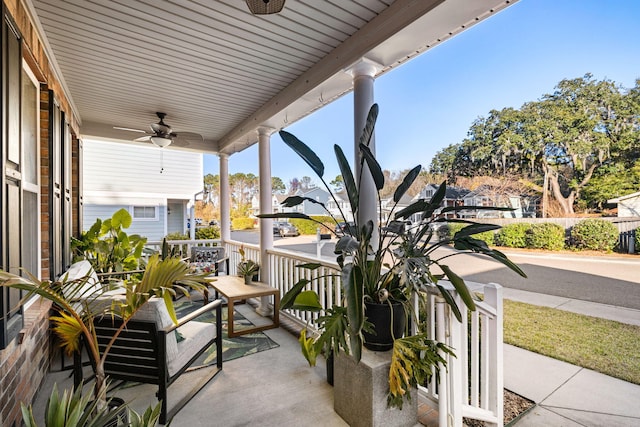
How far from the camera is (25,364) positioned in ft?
6.40

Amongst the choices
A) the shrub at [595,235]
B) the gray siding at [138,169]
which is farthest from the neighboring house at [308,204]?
the shrub at [595,235]

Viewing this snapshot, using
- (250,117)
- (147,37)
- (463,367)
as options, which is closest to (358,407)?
(463,367)

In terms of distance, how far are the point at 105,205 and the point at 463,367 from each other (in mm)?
10294

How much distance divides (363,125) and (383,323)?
1601 millimetres

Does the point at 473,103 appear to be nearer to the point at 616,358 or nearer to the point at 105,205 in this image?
the point at 616,358

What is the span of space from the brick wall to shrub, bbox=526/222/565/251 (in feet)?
34.8

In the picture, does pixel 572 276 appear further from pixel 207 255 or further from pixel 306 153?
pixel 207 255

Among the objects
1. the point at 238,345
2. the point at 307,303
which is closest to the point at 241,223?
the point at 238,345

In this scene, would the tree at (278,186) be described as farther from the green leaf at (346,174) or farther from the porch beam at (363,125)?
the green leaf at (346,174)

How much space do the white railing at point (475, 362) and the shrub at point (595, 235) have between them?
23.6 ft

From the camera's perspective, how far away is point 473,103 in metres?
11.9

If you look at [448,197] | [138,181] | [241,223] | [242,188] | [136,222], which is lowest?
[241,223]

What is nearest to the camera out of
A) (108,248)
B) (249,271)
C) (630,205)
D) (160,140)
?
(249,271)

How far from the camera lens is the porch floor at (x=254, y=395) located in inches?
78.6
